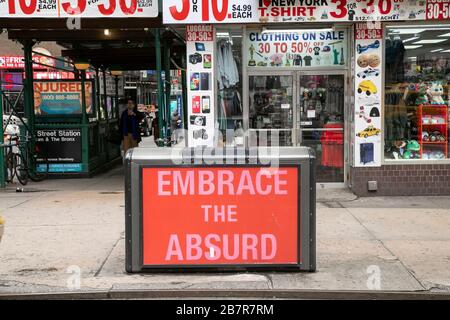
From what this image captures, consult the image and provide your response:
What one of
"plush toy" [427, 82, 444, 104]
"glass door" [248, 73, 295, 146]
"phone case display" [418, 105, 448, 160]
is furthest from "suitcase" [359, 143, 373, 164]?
"plush toy" [427, 82, 444, 104]

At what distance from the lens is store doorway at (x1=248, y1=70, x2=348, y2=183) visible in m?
10.6

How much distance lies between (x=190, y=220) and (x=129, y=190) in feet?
2.10

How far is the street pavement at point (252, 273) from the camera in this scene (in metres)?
5.72

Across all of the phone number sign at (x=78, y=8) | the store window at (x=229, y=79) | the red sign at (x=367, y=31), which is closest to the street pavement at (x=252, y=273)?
the store window at (x=229, y=79)

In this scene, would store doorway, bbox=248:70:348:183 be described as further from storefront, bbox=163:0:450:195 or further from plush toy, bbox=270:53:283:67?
plush toy, bbox=270:53:283:67

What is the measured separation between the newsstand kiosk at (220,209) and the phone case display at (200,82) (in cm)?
433

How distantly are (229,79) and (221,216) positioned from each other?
507 centimetres

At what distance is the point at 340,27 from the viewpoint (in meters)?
10.4

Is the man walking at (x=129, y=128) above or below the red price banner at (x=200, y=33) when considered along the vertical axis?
below

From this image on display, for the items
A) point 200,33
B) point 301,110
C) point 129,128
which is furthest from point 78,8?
point 129,128

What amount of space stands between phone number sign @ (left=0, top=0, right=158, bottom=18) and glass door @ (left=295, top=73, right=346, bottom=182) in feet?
9.50

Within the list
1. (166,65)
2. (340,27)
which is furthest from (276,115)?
(166,65)

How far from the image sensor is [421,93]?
413 inches

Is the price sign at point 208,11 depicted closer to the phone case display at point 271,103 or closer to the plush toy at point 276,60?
the plush toy at point 276,60
